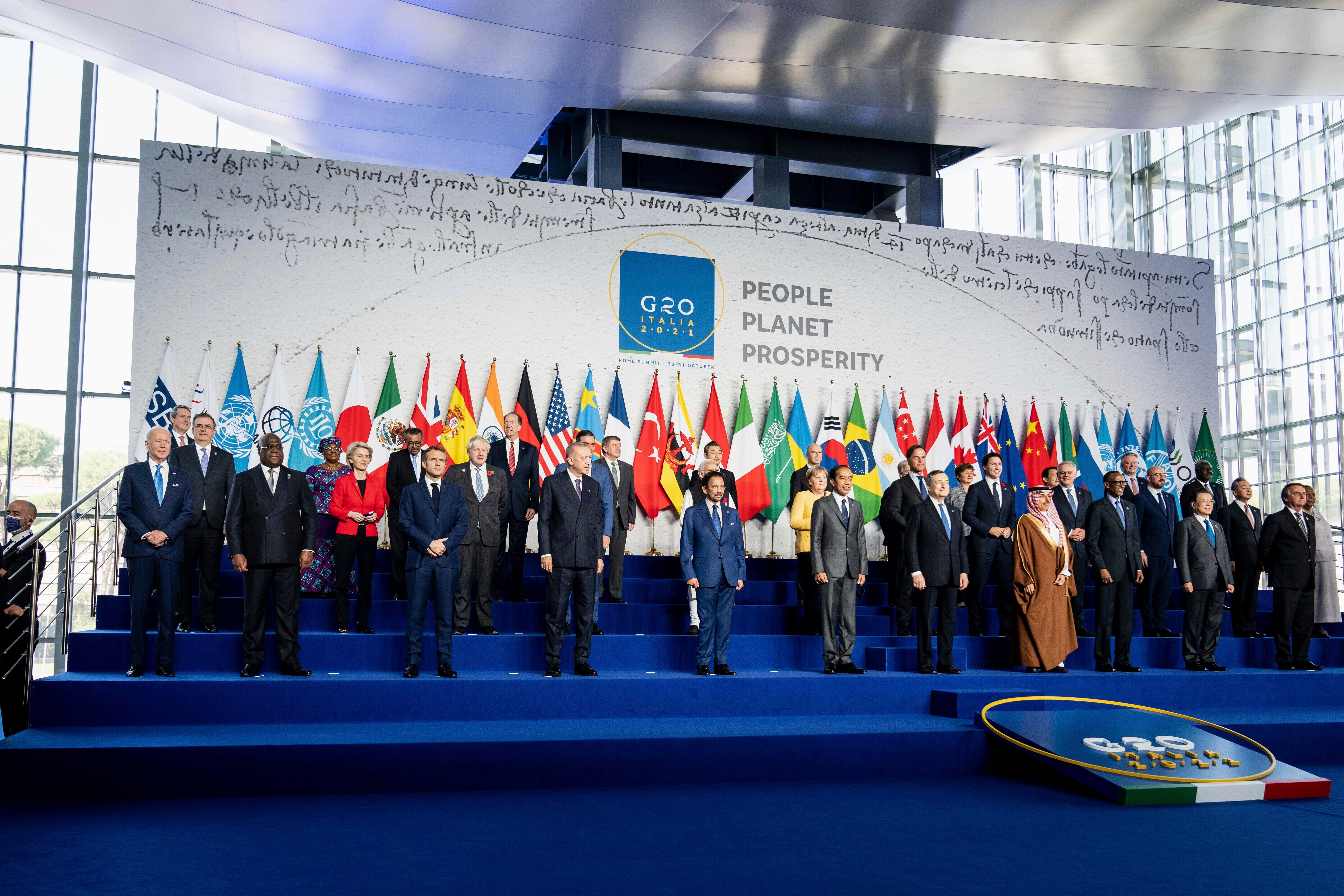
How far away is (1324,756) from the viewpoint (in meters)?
5.89

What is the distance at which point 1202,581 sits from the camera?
707cm

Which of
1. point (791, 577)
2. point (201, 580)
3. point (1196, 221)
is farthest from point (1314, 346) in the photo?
point (201, 580)

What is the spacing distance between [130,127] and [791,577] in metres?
Answer: 9.97

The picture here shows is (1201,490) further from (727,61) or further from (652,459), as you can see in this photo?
(727,61)

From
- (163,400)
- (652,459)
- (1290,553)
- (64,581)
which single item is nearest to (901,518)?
(652,459)

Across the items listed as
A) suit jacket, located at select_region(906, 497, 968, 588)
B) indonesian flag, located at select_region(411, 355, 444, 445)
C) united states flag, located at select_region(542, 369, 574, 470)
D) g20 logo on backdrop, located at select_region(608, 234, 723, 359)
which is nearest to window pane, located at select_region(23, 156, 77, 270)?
indonesian flag, located at select_region(411, 355, 444, 445)

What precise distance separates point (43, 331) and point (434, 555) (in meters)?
9.23

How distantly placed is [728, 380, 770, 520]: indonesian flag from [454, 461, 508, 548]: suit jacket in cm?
271

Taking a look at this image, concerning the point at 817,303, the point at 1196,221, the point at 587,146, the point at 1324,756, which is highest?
the point at 1196,221

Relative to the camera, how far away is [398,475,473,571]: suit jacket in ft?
19.2

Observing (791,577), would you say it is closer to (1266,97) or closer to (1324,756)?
(1324,756)

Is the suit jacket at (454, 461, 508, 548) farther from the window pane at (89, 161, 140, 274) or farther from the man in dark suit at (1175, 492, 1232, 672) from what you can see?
the window pane at (89, 161, 140, 274)

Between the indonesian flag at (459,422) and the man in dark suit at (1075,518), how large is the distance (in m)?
4.38

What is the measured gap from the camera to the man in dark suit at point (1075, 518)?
24.8ft
